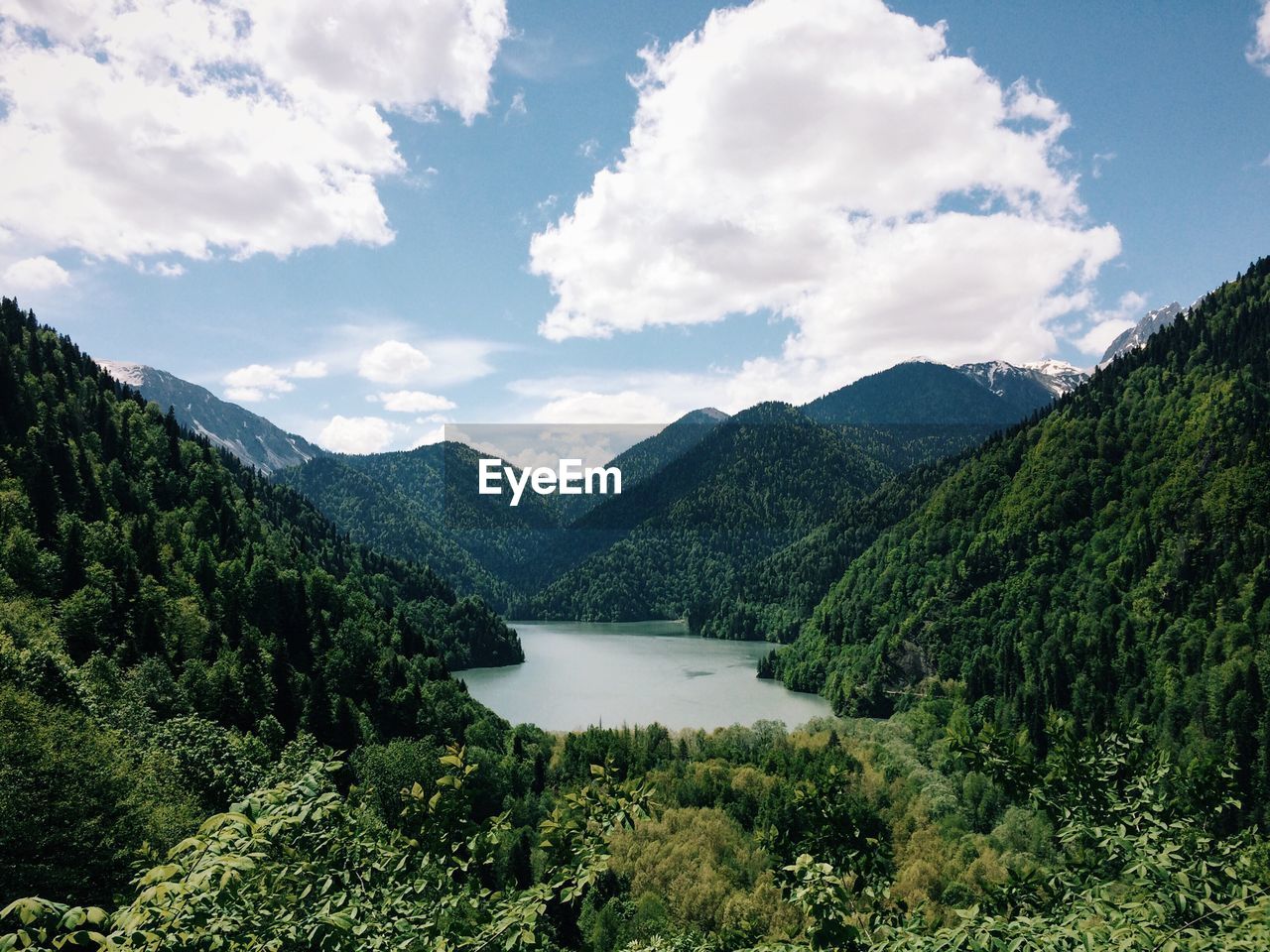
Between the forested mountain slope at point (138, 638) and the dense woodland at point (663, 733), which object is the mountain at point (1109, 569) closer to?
the dense woodland at point (663, 733)

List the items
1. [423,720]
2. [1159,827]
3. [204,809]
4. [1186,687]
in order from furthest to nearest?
[1186,687] < [423,720] < [204,809] < [1159,827]

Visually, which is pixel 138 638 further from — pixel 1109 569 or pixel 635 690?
pixel 1109 569

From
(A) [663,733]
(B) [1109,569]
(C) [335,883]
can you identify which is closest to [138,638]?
(A) [663,733]

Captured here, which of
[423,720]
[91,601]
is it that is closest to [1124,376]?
[423,720]

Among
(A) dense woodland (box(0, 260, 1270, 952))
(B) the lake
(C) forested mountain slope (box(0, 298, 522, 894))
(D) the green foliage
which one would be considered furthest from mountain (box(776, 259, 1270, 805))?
(D) the green foliage

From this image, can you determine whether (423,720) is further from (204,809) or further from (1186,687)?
(1186,687)

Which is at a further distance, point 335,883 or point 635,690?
point 635,690

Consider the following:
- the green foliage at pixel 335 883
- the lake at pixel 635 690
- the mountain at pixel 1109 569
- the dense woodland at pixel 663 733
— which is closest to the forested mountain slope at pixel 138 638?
the dense woodland at pixel 663 733
